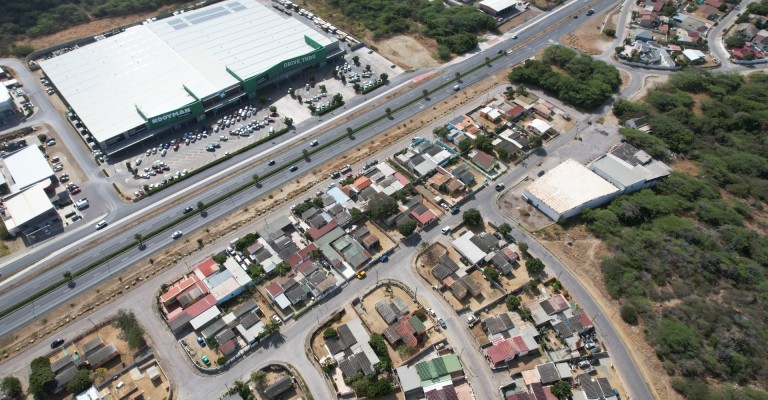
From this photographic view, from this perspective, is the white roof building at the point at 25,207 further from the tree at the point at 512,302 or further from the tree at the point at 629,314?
the tree at the point at 629,314

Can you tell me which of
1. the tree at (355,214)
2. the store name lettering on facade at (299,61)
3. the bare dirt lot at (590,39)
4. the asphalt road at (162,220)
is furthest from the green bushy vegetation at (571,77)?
the tree at (355,214)

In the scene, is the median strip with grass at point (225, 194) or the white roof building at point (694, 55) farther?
the white roof building at point (694, 55)

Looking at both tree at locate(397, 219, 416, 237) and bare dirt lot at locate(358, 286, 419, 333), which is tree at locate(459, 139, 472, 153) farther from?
bare dirt lot at locate(358, 286, 419, 333)

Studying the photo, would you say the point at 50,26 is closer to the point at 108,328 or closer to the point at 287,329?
the point at 108,328

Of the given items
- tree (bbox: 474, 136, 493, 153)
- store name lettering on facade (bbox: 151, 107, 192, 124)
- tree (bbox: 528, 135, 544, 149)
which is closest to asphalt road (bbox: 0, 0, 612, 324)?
store name lettering on facade (bbox: 151, 107, 192, 124)

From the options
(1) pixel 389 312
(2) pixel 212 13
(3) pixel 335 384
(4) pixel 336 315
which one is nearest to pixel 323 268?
(4) pixel 336 315

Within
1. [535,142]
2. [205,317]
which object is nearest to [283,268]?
[205,317]

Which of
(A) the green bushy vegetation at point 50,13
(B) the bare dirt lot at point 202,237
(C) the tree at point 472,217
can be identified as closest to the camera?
(B) the bare dirt lot at point 202,237
